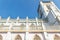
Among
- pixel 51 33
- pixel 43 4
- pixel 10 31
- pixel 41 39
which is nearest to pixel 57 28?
pixel 51 33

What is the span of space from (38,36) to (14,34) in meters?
3.35

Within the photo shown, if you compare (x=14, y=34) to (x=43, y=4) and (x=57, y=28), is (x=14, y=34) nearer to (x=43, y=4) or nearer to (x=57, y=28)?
(x=57, y=28)

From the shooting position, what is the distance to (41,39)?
20.2 metres

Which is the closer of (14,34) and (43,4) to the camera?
(14,34)

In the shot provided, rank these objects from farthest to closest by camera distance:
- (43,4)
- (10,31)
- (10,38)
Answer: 1. (43,4)
2. (10,31)
3. (10,38)

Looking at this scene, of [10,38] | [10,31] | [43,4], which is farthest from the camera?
[43,4]

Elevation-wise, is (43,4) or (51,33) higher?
(43,4)

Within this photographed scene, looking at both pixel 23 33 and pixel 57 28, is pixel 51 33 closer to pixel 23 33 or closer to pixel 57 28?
pixel 57 28

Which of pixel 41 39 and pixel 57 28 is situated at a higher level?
pixel 57 28

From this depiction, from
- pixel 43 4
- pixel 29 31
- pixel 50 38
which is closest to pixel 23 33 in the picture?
pixel 29 31

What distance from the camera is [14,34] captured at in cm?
2077

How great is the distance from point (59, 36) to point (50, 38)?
140 centimetres

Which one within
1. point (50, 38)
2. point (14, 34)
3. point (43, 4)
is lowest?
point (50, 38)

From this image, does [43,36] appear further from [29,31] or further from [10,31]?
[10,31]
